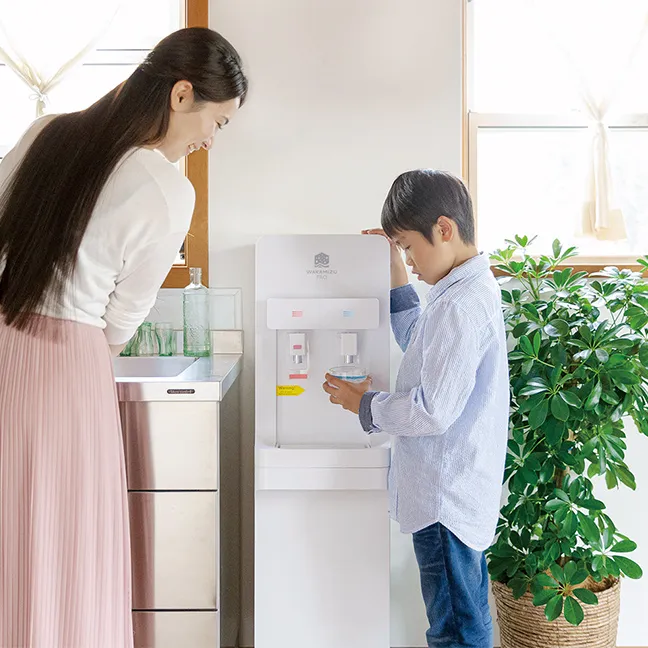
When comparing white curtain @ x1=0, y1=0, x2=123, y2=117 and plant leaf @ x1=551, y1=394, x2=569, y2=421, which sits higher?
white curtain @ x1=0, y1=0, x2=123, y2=117

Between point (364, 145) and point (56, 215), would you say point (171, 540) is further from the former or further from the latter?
point (364, 145)

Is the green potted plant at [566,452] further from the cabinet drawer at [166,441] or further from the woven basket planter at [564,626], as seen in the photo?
the cabinet drawer at [166,441]

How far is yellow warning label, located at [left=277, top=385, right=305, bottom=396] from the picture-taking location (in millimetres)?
1704

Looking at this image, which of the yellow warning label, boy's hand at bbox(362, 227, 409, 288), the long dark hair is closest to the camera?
the long dark hair

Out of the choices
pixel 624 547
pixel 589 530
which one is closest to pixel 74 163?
pixel 589 530

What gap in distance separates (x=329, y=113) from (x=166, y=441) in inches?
43.5

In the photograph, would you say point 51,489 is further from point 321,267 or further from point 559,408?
point 559,408

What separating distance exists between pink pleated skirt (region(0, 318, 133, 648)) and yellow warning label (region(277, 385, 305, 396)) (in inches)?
22.1

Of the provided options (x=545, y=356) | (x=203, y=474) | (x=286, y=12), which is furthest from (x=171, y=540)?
(x=286, y=12)

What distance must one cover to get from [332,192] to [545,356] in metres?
0.78

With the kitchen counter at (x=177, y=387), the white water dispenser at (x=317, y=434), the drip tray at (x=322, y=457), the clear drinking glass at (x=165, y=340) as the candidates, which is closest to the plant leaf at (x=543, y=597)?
the white water dispenser at (x=317, y=434)

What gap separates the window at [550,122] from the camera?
227 centimetres

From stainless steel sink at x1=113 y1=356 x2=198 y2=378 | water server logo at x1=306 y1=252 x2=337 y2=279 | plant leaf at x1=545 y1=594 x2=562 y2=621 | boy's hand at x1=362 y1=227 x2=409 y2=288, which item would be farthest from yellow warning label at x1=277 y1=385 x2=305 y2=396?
plant leaf at x1=545 y1=594 x2=562 y2=621

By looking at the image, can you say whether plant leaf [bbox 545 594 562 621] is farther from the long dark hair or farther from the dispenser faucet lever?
the long dark hair
